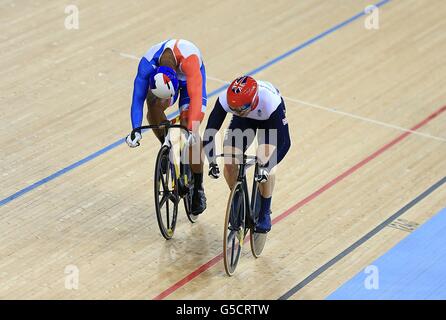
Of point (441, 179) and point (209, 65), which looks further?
point (209, 65)

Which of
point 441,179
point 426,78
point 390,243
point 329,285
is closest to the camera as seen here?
point 329,285

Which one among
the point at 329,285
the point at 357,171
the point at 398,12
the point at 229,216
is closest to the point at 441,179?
the point at 357,171

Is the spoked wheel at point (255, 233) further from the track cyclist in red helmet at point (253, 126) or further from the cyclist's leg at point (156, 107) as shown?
the cyclist's leg at point (156, 107)

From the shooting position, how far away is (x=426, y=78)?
820cm

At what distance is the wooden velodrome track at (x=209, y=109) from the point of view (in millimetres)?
5715

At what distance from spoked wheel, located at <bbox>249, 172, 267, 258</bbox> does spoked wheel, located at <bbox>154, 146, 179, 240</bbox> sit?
0.47 m

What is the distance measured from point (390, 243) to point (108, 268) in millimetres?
1706

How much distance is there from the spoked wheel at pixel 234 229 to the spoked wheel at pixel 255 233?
0.07m

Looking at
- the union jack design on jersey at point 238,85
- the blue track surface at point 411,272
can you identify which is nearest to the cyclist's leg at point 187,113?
the union jack design on jersey at point 238,85

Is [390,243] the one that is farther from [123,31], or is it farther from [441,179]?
[123,31]

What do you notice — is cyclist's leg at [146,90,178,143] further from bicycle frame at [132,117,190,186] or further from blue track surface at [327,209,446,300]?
blue track surface at [327,209,446,300]

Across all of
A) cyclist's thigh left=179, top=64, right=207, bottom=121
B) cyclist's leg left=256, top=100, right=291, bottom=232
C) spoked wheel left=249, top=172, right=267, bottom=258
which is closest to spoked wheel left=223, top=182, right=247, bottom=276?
spoked wheel left=249, top=172, right=267, bottom=258

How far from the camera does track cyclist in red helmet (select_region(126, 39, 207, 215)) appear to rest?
5527 mm
